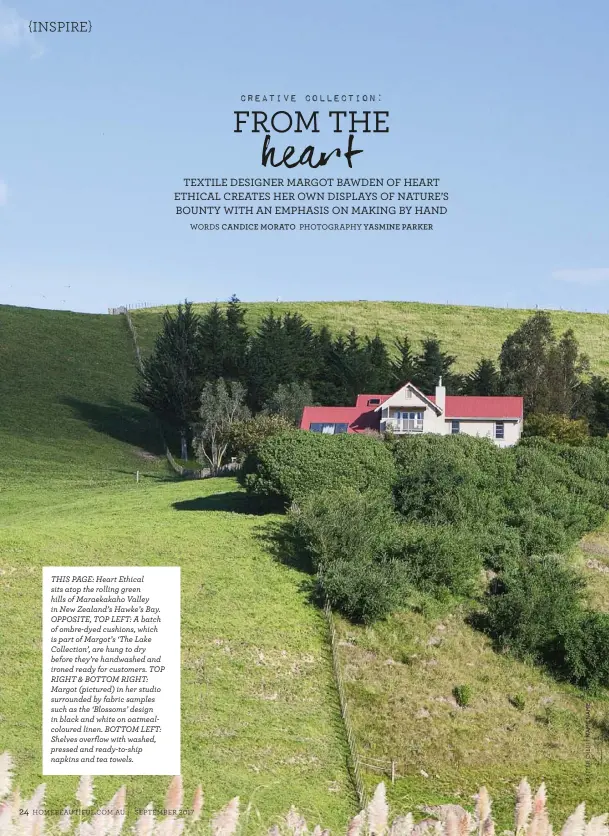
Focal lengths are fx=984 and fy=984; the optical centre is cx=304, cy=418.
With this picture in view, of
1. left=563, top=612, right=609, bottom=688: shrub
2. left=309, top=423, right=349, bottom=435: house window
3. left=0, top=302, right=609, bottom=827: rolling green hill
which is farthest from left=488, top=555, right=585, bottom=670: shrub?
left=309, top=423, right=349, bottom=435: house window

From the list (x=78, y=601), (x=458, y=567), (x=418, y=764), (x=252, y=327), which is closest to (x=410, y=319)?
(x=252, y=327)

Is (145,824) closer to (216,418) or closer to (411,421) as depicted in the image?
(411,421)

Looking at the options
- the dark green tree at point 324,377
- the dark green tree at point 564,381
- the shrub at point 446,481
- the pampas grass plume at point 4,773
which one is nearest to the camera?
the pampas grass plume at point 4,773

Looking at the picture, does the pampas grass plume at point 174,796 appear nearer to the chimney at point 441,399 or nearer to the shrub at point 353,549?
the shrub at point 353,549

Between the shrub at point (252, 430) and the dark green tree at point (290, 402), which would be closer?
the shrub at point (252, 430)

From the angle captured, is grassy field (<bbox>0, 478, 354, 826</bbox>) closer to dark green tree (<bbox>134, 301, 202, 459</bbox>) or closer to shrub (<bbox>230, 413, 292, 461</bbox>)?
shrub (<bbox>230, 413, 292, 461</bbox>)

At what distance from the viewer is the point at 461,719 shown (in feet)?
114

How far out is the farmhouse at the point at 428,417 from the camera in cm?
7600

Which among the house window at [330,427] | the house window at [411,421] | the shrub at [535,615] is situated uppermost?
the house window at [411,421]

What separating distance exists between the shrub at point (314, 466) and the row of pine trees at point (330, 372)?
1364 inches

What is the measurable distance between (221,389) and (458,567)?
45898mm

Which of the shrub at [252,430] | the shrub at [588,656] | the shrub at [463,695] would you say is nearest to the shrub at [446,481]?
the shrub at [588,656]

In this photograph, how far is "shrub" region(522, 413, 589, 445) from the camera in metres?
74.2

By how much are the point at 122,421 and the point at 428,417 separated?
41759 mm
